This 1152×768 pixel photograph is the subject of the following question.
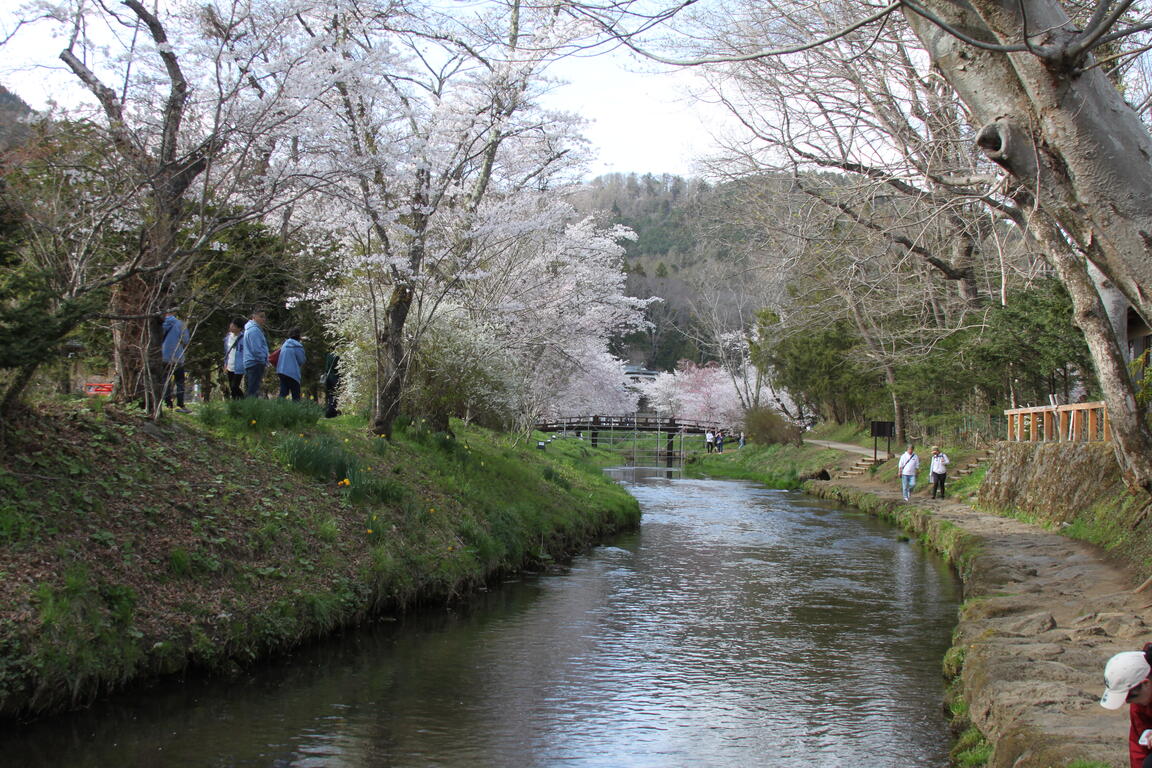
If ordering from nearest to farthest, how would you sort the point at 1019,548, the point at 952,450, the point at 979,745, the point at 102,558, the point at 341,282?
the point at 979,745
the point at 102,558
the point at 1019,548
the point at 341,282
the point at 952,450

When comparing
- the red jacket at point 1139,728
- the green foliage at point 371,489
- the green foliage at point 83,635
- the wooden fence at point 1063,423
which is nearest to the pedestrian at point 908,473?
the wooden fence at point 1063,423

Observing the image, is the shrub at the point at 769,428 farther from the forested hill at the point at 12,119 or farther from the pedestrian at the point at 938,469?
the forested hill at the point at 12,119

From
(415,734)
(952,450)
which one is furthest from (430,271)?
(952,450)

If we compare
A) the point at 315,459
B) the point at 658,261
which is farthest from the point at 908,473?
the point at 658,261

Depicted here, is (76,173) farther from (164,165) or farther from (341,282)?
(341,282)

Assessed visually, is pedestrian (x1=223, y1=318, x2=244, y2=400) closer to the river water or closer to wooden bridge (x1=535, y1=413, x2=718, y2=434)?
the river water

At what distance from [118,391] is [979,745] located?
9.12 meters

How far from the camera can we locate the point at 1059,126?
4551 mm

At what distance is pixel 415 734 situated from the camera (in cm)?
651

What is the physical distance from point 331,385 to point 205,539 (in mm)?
10941

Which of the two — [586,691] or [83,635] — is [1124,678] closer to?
[586,691]

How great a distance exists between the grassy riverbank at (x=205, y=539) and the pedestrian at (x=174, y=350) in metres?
0.67

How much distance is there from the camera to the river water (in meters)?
6.15

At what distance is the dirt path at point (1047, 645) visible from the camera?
189 inches
